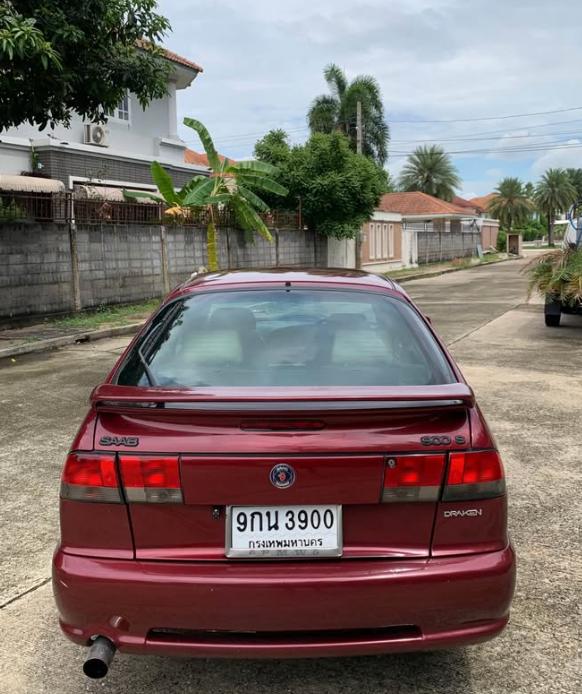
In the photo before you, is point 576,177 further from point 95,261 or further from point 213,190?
point 95,261

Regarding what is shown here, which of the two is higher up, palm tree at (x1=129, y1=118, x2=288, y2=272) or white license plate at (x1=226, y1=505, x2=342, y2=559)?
palm tree at (x1=129, y1=118, x2=288, y2=272)

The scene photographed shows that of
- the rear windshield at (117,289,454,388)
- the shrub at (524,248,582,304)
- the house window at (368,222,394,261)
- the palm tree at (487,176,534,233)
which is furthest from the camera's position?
the palm tree at (487,176,534,233)

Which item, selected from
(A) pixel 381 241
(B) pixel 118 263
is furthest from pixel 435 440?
(A) pixel 381 241

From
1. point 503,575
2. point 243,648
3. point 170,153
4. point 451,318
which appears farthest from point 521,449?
point 170,153

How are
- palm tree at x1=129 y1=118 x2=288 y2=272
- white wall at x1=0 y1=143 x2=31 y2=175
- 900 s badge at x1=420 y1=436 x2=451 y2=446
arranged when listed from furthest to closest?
1. palm tree at x1=129 y1=118 x2=288 y2=272
2. white wall at x1=0 y1=143 x2=31 y2=175
3. 900 s badge at x1=420 y1=436 x2=451 y2=446

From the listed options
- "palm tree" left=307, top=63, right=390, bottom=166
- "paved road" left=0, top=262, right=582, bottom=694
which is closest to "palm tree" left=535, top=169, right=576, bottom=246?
"palm tree" left=307, top=63, right=390, bottom=166

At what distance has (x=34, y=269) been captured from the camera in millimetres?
13391

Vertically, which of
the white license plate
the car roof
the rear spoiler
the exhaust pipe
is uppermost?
the car roof

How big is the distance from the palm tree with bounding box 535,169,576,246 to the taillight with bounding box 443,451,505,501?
281 feet

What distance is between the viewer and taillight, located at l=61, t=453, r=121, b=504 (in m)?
2.36

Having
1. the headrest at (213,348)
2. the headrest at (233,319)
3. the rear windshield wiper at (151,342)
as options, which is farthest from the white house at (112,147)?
the headrest at (213,348)

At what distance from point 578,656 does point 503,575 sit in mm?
800

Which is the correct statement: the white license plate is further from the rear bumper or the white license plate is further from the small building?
the small building

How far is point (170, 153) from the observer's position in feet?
74.9
